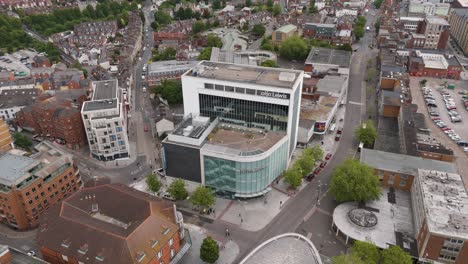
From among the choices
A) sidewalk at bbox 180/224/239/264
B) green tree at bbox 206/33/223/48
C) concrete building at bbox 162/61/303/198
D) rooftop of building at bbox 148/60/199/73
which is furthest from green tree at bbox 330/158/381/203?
green tree at bbox 206/33/223/48

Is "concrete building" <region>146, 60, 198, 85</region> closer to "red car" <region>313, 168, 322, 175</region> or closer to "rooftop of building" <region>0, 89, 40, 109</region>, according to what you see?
"rooftop of building" <region>0, 89, 40, 109</region>

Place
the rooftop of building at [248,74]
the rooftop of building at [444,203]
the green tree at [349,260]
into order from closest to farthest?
1. the green tree at [349,260]
2. the rooftop of building at [444,203]
3. the rooftop of building at [248,74]

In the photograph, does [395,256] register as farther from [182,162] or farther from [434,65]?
[434,65]

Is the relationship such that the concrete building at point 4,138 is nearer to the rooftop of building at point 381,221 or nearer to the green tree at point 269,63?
the rooftop of building at point 381,221

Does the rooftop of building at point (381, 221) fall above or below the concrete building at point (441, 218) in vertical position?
below

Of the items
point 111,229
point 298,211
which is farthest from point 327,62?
point 111,229

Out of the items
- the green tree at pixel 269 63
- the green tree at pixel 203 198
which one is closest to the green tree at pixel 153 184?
the green tree at pixel 203 198
